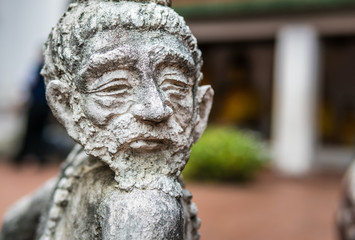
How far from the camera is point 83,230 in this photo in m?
1.44

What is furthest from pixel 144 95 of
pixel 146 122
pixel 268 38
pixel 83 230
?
pixel 268 38

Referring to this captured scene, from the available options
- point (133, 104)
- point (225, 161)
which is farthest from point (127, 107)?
point (225, 161)

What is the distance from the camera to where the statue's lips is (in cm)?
139

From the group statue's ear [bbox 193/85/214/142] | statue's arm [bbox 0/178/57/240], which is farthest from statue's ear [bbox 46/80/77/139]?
statue's arm [bbox 0/178/57/240]

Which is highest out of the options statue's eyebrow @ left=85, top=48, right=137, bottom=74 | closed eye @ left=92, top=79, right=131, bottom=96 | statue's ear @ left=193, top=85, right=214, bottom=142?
statue's eyebrow @ left=85, top=48, right=137, bottom=74

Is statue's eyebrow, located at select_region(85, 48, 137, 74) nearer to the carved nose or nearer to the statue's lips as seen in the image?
the carved nose

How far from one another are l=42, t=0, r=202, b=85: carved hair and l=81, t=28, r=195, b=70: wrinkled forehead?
18mm

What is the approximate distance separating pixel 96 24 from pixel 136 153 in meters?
0.40

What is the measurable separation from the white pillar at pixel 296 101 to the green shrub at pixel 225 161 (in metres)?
0.84

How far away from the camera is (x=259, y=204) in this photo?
6316mm

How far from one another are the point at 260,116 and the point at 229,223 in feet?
21.0

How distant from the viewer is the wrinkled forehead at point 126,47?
1372 millimetres

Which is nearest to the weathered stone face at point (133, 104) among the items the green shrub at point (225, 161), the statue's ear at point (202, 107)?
the statue's ear at point (202, 107)

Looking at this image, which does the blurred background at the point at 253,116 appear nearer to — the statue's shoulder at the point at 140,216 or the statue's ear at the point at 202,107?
the statue's ear at the point at 202,107
